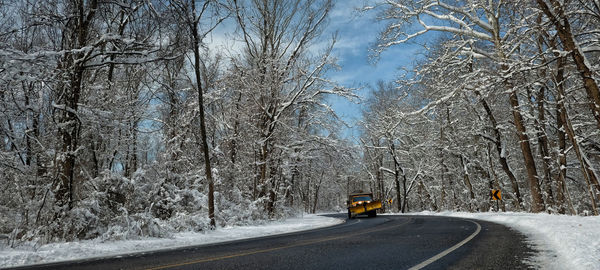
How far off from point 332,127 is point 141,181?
1212 centimetres

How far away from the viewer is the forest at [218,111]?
33.5 feet

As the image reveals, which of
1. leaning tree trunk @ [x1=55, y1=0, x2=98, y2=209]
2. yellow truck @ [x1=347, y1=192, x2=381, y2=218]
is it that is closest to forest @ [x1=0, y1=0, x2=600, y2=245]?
leaning tree trunk @ [x1=55, y1=0, x2=98, y2=209]

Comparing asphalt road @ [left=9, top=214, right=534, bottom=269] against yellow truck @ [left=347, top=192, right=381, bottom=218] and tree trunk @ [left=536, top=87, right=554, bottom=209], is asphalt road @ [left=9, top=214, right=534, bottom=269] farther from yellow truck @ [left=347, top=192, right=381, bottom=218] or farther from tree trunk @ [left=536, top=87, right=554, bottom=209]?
yellow truck @ [left=347, top=192, right=381, bottom=218]

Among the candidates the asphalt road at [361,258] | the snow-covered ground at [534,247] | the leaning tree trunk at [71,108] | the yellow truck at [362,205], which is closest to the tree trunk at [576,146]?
the snow-covered ground at [534,247]

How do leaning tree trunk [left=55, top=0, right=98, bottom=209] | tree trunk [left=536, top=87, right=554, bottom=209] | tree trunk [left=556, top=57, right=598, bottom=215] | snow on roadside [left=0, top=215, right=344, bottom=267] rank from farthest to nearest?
1. tree trunk [left=536, top=87, right=554, bottom=209]
2. tree trunk [left=556, top=57, right=598, bottom=215]
3. leaning tree trunk [left=55, top=0, right=98, bottom=209]
4. snow on roadside [left=0, top=215, right=344, bottom=267]

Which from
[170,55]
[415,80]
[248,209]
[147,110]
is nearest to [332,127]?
[415,80]

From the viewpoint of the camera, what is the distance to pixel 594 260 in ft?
16.9

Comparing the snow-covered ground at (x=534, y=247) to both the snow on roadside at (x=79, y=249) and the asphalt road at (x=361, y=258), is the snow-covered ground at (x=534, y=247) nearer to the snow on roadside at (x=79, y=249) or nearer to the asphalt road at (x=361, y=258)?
the snow on roadside at (x=79, y=249)

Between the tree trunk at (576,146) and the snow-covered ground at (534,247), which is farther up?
the tree trunk at (576,146)

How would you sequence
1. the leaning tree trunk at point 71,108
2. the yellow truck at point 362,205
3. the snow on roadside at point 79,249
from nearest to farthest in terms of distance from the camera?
the snow on roadside at point 79,249 → the leaning tree trunk at point 71,108 → the yellow truck at point 362,205

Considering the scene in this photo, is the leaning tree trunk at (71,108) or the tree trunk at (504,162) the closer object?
the leaning tree trunk at (71,108)

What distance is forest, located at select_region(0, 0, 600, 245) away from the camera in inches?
402

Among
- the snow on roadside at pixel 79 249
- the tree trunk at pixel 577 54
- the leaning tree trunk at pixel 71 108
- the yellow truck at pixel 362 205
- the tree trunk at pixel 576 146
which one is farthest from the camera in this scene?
the yellow truck at pixel 362 205

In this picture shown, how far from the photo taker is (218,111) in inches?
1003
